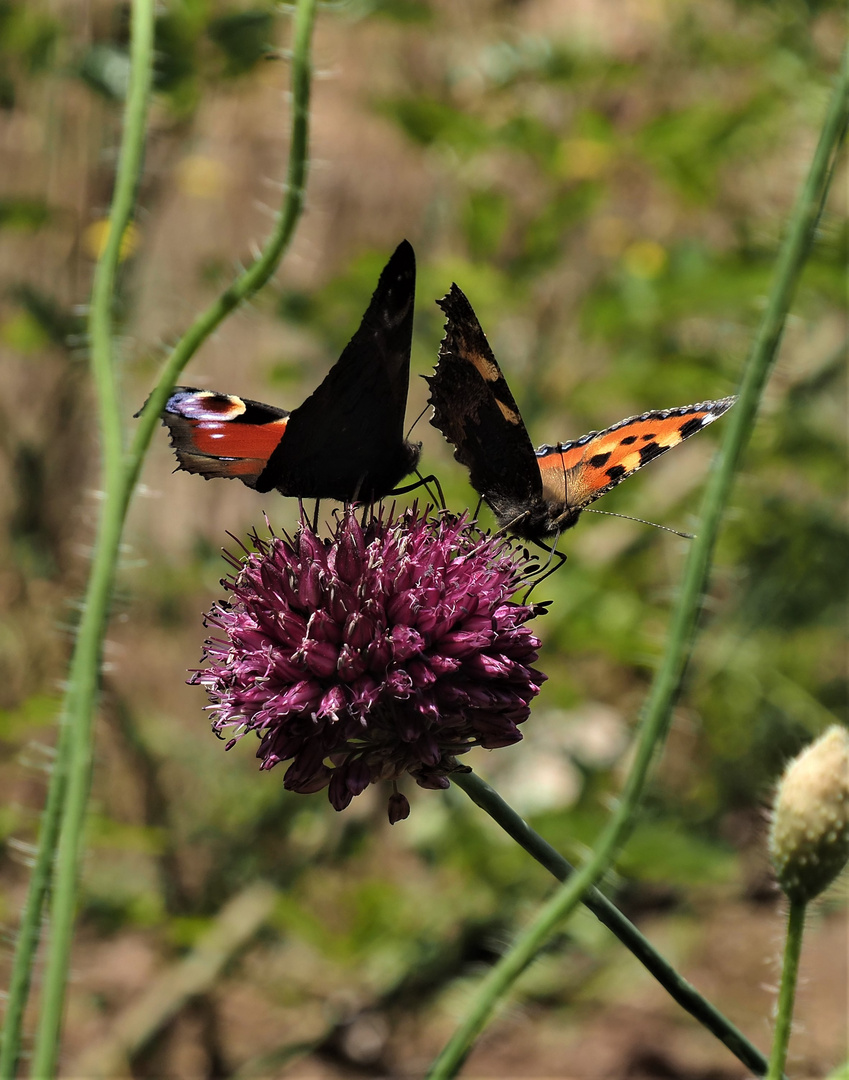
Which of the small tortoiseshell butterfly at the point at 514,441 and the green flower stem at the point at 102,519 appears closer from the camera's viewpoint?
the green flower stem at the point at 102,519

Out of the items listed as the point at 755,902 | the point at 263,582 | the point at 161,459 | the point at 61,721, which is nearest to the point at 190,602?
the point at 161,459

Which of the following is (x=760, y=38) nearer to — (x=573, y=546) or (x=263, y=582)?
(x=573, y=546)

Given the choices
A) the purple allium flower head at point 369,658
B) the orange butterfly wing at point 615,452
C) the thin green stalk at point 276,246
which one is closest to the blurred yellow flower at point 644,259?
the orange butterfly wing at point 615,452

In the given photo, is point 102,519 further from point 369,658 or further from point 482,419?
point 482,419

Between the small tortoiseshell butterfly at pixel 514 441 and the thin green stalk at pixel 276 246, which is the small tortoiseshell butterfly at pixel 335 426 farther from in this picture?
the thin green stalk at pixel 276 246

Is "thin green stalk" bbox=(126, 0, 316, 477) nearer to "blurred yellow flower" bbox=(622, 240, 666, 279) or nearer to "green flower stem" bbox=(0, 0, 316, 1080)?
"green flower stem" bbox=(0, 0, 316, 1080)

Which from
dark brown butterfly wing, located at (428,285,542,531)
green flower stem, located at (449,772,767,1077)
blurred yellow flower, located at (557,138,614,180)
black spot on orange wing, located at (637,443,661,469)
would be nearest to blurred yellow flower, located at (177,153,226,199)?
blurred yellow flower, located at (557,138,614,180)
